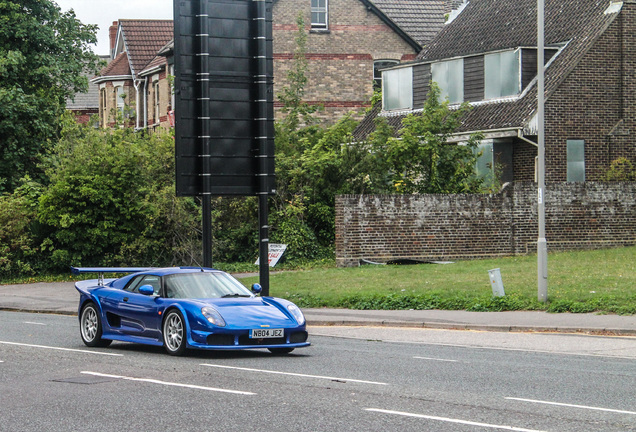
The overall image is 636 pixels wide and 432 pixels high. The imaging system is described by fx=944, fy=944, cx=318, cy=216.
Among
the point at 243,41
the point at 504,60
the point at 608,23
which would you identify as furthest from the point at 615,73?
the point at 243,41

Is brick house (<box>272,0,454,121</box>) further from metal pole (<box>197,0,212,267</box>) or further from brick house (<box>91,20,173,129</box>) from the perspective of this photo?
metal pole (<box>197,0,212,267</box>)

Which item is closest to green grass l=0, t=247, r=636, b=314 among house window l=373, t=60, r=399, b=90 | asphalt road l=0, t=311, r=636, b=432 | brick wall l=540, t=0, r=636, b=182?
asphalt road l=0, t=311, r=636, b=432

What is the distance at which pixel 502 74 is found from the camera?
3472cm

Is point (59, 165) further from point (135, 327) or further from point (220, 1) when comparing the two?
point (135, 327)

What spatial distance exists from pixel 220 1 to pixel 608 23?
18.3 m

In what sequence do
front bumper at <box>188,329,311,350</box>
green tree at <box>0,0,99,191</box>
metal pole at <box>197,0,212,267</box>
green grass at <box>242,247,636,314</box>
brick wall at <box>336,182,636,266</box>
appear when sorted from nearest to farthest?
front bumper at <box>188,329,311,350</box>
green grass at <box>242,247,636,314</box>
metal pole at <box>197,0,212,267</box>
brick wall at <box>336,182,636,266</box>
green tree at <box>0,0,99,191</box>

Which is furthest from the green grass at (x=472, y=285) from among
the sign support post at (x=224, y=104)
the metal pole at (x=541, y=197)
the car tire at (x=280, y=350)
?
the car tire at (x=280, y=350)

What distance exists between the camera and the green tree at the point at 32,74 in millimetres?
36062

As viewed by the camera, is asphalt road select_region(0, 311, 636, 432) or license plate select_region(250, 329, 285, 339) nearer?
asphalt road select_region(0, 311, 636, 432)

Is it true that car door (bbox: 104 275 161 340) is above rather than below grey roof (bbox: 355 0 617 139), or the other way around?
below

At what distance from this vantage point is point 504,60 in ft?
114

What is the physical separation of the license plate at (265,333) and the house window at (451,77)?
24188 mm

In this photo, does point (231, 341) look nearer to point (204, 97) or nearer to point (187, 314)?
point (187, 314)

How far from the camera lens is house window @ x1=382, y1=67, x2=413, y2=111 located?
39219 mm
